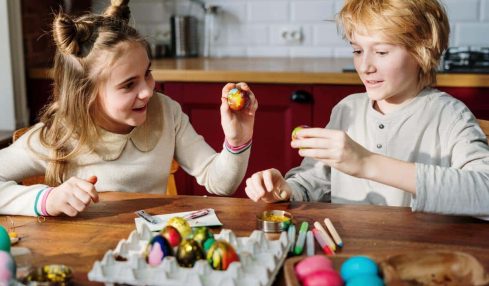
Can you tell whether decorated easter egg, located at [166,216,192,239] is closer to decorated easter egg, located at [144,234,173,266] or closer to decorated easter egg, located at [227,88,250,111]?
decorated easter egg, located at [144,234,173,266]

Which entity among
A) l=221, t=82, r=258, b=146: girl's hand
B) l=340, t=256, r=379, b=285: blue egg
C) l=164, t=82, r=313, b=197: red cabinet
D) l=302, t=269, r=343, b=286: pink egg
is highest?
l=221, t=82, r=258, b=146: girl's hand

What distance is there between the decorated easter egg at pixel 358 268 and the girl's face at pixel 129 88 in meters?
0.90

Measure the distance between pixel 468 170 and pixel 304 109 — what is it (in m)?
1.42

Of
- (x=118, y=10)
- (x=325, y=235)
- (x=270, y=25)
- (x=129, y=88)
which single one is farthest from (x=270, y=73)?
(x=325, y=235)

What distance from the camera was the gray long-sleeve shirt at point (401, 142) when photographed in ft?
5.35

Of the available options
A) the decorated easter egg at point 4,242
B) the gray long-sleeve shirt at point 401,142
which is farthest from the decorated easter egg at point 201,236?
the gray long-sleeve shirt at point 401,142

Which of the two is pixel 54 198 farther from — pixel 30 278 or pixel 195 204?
pixel 30 278

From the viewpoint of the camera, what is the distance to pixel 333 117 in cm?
190

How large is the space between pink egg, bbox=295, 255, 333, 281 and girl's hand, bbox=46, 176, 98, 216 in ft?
1.94

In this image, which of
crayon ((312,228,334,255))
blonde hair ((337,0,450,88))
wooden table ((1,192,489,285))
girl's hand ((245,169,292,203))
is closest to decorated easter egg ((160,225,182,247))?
wooden table ((1,192,489,285))

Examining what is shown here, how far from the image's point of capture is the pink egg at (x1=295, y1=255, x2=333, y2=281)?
3.29ft

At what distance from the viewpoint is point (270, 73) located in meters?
2.81

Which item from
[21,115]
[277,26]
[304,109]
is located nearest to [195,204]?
[304,109]

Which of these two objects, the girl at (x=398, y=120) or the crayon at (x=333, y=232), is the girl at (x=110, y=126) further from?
the crayon at (x=333, y=232)
